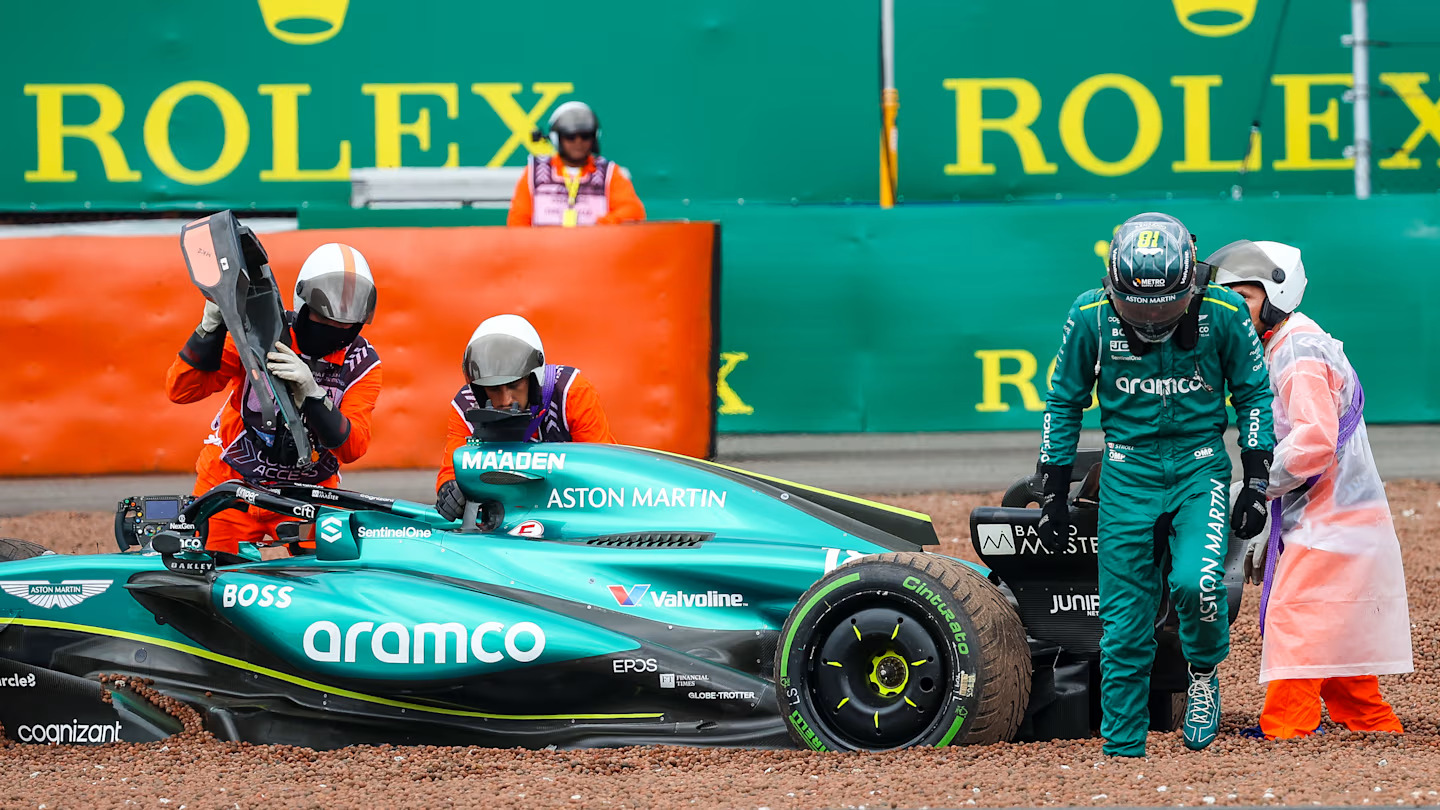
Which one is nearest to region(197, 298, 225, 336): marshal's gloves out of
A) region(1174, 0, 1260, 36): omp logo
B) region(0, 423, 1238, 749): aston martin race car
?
region(0, 423, 1238, 749): aston martin race car

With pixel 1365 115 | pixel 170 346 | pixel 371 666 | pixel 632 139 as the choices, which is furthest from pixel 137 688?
pixel 1365 115

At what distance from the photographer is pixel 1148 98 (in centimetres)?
1261

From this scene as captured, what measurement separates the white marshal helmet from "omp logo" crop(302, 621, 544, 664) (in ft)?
3.82

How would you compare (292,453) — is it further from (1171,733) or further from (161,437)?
(161,437)

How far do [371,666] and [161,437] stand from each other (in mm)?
5426

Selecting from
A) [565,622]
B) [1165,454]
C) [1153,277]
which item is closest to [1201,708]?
[1165,454]

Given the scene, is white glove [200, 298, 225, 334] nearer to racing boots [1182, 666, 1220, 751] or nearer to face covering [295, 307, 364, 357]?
face covering [295, 307, 364, 357]

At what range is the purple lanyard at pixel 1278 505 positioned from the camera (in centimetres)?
549

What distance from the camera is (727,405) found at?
11.2 meters

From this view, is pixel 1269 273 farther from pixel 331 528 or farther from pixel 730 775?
pixel 331 528

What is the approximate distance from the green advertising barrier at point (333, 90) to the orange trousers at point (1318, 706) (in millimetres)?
7862

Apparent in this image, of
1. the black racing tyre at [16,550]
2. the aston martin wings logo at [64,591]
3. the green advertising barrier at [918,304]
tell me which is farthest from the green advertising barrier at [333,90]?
the aston martin wings logo at [64,591]

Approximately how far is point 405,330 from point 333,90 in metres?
3.27

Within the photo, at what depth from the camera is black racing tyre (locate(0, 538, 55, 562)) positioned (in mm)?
6395
